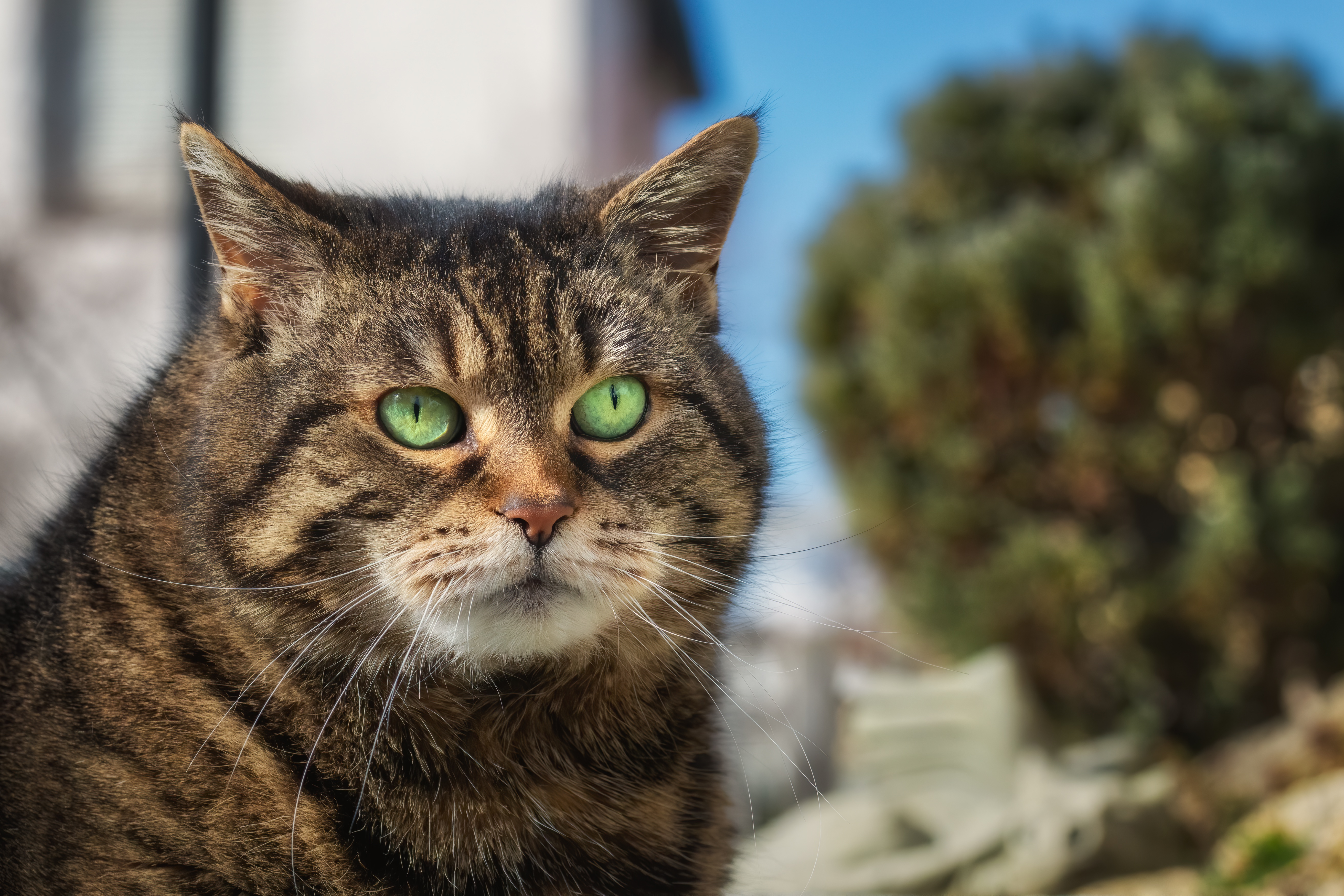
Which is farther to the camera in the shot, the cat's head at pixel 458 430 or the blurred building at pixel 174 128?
the blurred building at pixel 174 128

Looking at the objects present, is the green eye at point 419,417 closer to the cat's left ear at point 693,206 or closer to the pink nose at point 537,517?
the pink nose at point 537,517

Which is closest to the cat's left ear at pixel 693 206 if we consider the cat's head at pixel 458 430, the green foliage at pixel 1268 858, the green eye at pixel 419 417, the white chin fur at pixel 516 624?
the cat's head at pixel 458 430

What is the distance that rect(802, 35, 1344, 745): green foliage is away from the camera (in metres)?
5.17

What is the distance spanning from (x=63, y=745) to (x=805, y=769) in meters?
3.54

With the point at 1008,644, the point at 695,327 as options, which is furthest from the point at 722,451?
the point at 1008,644

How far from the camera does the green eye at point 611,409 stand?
116cm

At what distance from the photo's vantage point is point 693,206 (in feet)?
4.37

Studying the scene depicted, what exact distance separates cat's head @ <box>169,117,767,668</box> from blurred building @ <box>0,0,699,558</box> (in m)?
0.16

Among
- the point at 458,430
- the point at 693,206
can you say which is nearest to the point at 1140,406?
the point at 693,206

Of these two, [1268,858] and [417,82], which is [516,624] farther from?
[417,82]

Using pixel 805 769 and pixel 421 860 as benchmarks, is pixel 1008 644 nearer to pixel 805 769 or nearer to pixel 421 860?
pixel 805 769

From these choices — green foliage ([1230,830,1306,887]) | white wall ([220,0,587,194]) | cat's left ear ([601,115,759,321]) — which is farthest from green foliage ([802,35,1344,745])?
cat's left ear ([601,115,759,321])

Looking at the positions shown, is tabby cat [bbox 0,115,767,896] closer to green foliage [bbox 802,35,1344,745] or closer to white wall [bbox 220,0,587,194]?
white wall [bbox 220,0,587,194]

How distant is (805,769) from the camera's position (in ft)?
14.0
